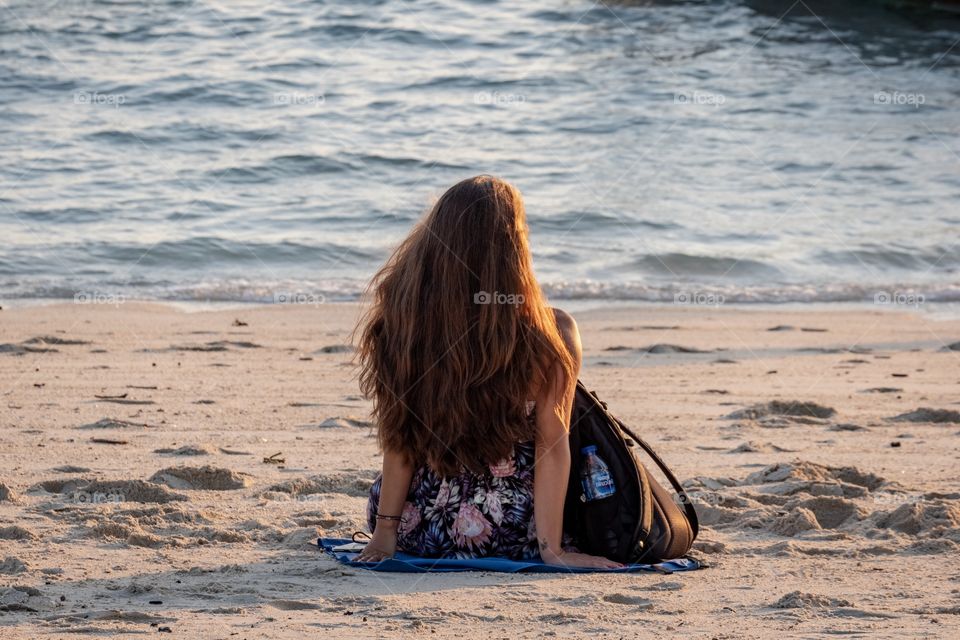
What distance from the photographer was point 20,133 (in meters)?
13.1

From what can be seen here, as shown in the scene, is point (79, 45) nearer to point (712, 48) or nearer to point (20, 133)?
point (20, 133)

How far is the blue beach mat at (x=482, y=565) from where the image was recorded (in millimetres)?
3203

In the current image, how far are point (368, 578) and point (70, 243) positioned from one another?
7443 mm

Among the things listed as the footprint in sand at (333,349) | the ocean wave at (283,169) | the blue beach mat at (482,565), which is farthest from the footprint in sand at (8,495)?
the ocean wave at (283,169)

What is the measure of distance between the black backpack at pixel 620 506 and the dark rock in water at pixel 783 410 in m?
2.08

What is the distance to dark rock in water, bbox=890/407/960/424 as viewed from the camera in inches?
208

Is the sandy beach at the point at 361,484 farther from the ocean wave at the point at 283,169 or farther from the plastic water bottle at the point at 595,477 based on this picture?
the ocean wave at the point at 283,169

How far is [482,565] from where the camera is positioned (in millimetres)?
3244

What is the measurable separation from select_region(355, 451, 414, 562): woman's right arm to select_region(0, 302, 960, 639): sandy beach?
0.31 feet

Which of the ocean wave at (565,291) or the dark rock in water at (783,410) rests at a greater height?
the ocean wave at (565,291)

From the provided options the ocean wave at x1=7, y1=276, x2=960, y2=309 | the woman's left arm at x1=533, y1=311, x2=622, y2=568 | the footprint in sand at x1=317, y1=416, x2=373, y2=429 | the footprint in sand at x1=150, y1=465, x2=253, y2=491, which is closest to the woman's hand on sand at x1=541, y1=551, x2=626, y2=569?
the woman's left arm at x1=533, y1=311, x2=622, y2=568

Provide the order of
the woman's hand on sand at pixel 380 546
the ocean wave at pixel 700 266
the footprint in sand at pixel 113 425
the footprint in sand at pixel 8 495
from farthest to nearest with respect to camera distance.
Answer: the ocean wave at pixel 700 266
the footprint in sand at pixel 113 425
the footprint in sand at pixel 8 495
the woman's hand on sand at pixel 380 546

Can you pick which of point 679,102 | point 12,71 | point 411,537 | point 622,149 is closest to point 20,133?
point 12,71

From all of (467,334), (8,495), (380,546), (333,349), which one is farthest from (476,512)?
(333,349)
